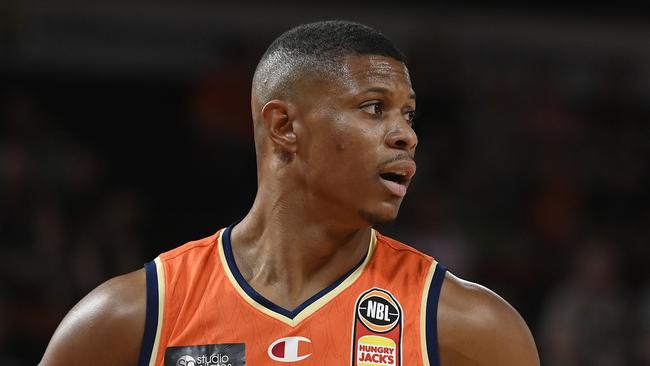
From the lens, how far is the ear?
11.1ft

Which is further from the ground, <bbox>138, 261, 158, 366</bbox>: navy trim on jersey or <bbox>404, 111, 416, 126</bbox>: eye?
<bbox>404, 111, 416, 126</bbox>: eye

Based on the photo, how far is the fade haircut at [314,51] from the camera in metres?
3.33

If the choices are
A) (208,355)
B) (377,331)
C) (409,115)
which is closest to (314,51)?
(409,115)

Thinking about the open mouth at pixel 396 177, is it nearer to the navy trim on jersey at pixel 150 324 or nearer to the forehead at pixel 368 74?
the forehead at pixel 368 74

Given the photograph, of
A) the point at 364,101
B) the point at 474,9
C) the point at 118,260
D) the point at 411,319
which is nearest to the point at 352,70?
the point at 364,101

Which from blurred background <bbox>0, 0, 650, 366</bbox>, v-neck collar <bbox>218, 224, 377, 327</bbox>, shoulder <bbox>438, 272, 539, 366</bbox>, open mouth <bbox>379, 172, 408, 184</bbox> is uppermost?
blurred background <bbox>0, 0, 650, 366</bbox>

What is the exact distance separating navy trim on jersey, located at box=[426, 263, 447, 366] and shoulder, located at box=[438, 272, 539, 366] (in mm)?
16

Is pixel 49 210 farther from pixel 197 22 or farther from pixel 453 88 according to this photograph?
pixel 453 88

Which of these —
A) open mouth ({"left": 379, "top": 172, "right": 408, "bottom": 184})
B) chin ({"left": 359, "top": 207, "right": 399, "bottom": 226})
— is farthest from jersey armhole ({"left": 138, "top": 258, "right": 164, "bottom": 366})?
open mouth ({"left": 379, "top": 172, "right": 408, "bottom": 184})

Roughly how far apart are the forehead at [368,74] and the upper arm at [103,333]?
922 millimetres

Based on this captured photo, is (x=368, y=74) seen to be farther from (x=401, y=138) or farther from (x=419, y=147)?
(x=419, y=147)

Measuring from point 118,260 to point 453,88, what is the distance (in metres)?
3.90

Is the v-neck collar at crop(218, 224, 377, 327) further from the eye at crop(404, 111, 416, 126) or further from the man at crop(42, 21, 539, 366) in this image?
the eye at crop(404, 111, 416, 126)

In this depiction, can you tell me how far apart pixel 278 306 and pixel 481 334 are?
630mm
